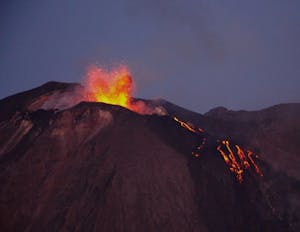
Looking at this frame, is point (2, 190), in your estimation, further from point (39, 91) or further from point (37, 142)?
point (39, 91)

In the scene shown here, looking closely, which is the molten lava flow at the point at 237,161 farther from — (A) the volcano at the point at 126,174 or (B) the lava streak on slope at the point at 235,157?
(A) the volcano at the point at 126,174

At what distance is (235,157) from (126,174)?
403 inches

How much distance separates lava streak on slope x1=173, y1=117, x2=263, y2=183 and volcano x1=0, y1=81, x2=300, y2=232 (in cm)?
11

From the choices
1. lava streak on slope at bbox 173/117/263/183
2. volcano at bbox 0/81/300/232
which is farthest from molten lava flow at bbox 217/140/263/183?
volcano at bbox 0/81/300/232

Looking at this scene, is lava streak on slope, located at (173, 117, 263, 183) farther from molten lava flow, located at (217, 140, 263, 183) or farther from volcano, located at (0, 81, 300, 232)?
volcano, located at (0, 81, 300, 232)

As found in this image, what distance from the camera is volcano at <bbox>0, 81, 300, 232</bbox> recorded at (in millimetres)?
27281

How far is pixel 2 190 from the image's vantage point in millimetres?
29766

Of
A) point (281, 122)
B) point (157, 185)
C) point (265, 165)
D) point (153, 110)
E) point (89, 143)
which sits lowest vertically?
point (157, 185)

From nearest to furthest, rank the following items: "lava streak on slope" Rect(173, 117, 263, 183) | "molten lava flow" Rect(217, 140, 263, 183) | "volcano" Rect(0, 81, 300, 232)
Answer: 1. "volcano" Rect(0, 81, 300, 232)
2. "molten lava flow" Rect(217, 140, 263, 183)
3. "lava streak on slope" Rect(173, 117, 263, 183)

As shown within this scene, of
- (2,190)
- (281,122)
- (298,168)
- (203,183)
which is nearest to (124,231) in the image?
(203,183)

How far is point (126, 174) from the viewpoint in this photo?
2994cm

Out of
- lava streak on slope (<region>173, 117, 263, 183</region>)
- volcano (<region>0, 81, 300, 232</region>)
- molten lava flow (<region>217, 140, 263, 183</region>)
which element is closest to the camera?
volcano (<region>0, 81, 300, 232</region>)

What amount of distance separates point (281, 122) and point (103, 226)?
94.7 ft

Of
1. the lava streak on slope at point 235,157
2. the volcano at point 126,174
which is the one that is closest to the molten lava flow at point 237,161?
the lava streak on slope at point 235,157
